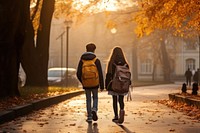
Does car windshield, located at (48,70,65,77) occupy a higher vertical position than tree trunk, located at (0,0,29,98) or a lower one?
lower

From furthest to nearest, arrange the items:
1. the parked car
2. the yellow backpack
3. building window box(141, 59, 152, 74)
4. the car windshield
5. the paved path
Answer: building window box(141, 59, 152, 74)
the car windshield
the parked car
the yellow backpack
the paved path

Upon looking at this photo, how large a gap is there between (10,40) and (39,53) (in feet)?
42.8

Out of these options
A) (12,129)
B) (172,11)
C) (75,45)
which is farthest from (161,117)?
(75,45)

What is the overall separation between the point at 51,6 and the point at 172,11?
990 centimetres

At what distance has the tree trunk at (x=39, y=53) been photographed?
29703 mm

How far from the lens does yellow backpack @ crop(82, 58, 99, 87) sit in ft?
41.1

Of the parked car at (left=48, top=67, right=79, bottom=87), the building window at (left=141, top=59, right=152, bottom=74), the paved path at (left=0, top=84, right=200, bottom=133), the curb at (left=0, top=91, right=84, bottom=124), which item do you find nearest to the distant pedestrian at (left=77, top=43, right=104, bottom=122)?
the paved path at (left=0, top=84, right=200, bottom=133)

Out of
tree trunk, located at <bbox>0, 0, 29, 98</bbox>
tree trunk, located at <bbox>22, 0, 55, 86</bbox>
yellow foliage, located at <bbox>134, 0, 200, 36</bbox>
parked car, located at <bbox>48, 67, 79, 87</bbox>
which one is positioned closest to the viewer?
tree trunk, located at <bbox>0, 0, 29, 98</bbox>

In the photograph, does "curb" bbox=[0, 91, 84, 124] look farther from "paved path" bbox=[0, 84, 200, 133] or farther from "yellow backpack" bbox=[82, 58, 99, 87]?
"yellow backpack" bbox=[82, 58, 99, 87]

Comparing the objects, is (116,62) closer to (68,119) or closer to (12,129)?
(68,119)

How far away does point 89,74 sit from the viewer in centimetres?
1251

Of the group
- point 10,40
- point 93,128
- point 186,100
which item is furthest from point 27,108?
point 186,100

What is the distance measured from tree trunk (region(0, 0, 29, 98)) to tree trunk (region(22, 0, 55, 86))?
11.0 m

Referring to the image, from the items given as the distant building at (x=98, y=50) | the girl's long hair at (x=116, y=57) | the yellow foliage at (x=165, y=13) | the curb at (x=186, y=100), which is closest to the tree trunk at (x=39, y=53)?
the yellow foliage at (x=165, y=13)
